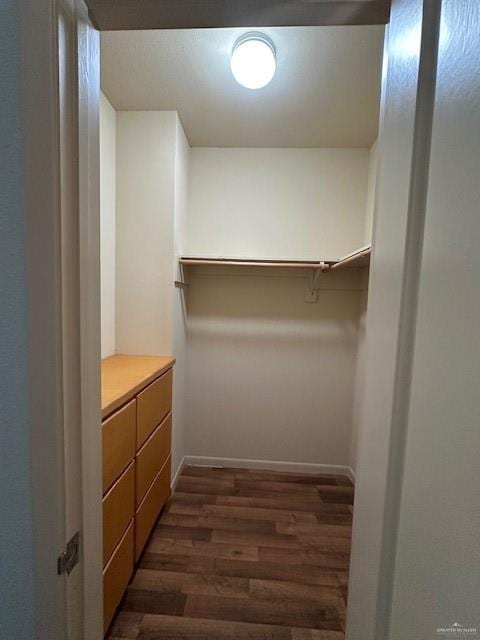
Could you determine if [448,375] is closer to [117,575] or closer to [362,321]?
[117,575]

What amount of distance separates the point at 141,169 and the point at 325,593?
107 inches

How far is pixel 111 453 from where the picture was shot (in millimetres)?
1174

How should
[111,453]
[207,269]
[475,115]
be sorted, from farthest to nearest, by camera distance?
[207,269]
[111,453]
[475,115]

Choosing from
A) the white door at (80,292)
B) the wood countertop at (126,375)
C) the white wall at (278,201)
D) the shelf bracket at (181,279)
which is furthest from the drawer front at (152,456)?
the white wall at (278,201)

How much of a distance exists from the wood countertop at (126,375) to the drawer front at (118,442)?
0.16ft

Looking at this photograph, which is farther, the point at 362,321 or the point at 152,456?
the point at 362,321

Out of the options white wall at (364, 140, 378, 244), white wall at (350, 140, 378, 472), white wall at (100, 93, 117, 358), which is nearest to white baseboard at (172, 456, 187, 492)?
white wall at (100, 93, 117, 358)

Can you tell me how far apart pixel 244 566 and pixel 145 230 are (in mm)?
2157

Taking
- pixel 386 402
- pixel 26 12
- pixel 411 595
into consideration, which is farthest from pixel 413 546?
pixel 26 12

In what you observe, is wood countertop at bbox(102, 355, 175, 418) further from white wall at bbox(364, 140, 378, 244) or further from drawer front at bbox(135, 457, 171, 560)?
white wall at bbox(364, 140, 378, 244)

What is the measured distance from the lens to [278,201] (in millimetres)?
2369

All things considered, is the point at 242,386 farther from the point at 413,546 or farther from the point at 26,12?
the point at 26,12

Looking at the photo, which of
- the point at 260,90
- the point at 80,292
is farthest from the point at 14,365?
the point at 260,90

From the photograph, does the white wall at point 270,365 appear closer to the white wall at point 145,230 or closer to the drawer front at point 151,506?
the white wall at point 145,230
